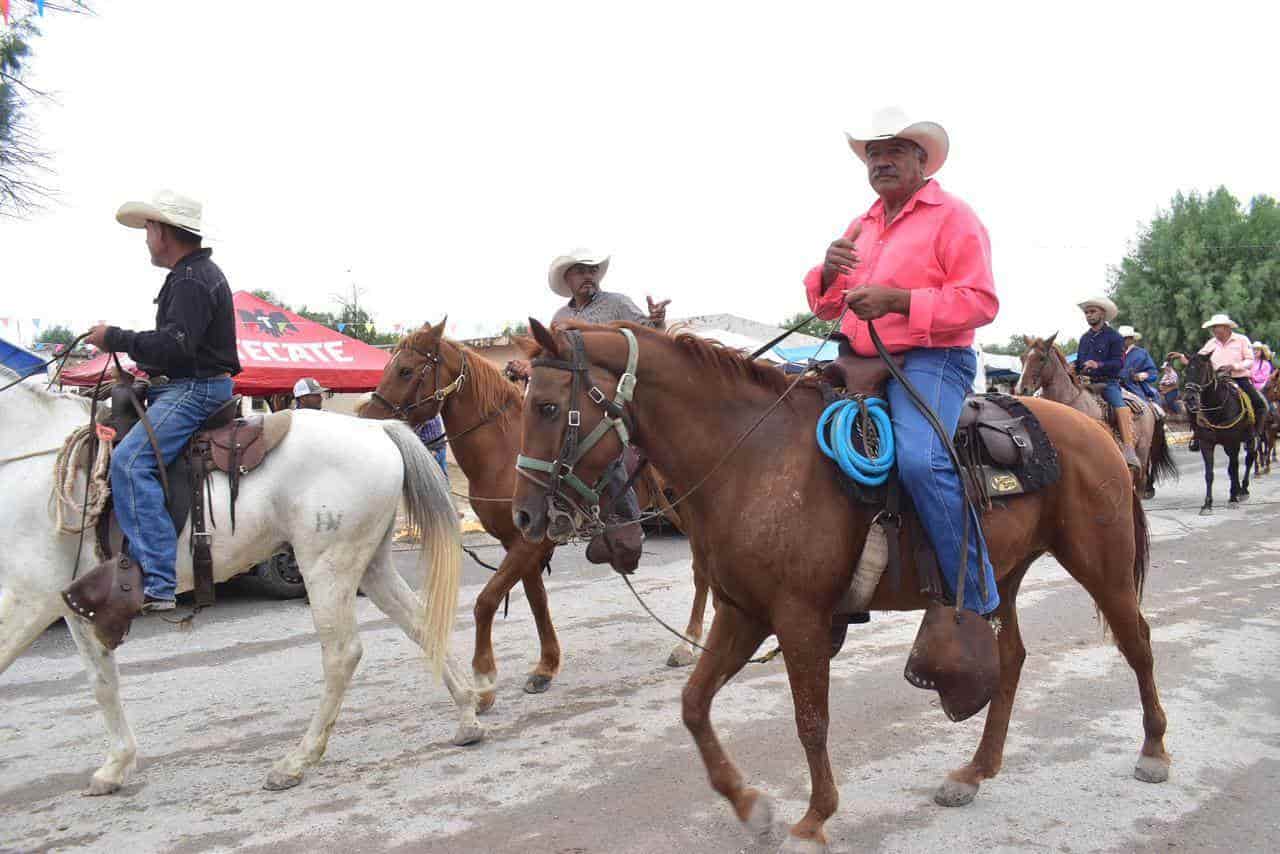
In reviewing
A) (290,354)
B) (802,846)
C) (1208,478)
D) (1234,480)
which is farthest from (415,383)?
(1234,480)

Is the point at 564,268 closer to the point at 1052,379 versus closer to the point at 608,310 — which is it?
the point at 608,310

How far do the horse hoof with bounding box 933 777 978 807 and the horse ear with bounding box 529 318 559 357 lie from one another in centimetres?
266

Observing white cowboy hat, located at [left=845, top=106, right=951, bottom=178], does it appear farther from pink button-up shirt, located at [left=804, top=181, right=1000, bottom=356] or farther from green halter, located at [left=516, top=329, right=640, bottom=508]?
green halter, located at [left=516, top=329, right=640, bottom=508]

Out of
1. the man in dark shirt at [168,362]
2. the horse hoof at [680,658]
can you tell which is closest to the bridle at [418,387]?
the man in dark shirt at [168,362]

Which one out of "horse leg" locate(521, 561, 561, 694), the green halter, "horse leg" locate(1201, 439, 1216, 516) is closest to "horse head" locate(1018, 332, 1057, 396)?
"horse leg" locate(1201, 439, 1216, 516)

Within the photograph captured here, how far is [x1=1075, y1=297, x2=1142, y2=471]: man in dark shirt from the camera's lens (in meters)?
11.6

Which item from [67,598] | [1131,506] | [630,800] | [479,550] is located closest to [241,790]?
[67,598]

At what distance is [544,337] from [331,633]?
238cm

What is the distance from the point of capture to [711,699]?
370 cm

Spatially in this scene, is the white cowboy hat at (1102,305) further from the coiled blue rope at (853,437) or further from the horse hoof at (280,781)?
the horse hoof at (280,781)

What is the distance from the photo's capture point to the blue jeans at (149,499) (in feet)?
14.1

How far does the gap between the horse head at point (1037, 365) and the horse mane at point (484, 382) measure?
7.25m

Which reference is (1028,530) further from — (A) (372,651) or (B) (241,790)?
(A) (372,651)

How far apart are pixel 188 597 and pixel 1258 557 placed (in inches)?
437
